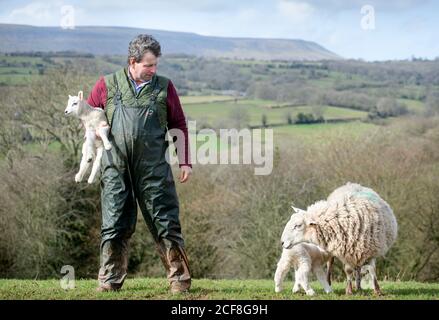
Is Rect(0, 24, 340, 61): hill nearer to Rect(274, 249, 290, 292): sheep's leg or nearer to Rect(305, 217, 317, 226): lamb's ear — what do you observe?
Rect(274, 249, 290, 292): sheep's leg

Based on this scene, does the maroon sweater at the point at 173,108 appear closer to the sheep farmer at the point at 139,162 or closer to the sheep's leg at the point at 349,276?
the sheep farmer at the point at 139,162

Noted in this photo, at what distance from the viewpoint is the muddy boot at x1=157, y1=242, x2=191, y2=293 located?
362 inches

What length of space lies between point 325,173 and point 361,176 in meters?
2.36

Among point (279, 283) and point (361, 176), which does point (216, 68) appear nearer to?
point (361, 176)

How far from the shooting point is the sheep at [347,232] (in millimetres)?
9641

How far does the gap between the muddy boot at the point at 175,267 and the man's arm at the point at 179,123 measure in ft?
2.93

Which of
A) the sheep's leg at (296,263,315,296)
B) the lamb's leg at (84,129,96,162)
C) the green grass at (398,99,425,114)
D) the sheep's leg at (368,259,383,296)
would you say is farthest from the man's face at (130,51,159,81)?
the green grass at (398,99,425,114)

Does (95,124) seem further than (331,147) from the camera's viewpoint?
No

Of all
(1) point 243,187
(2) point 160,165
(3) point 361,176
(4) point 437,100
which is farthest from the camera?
(4) point 437,100

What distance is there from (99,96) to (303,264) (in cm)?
360

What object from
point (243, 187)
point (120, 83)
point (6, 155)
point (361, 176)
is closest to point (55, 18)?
point (6, 155)

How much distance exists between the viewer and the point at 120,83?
9047 millimetres

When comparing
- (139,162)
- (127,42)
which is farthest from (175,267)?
(127,42)

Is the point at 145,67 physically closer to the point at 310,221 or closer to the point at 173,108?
the point at 173,108
